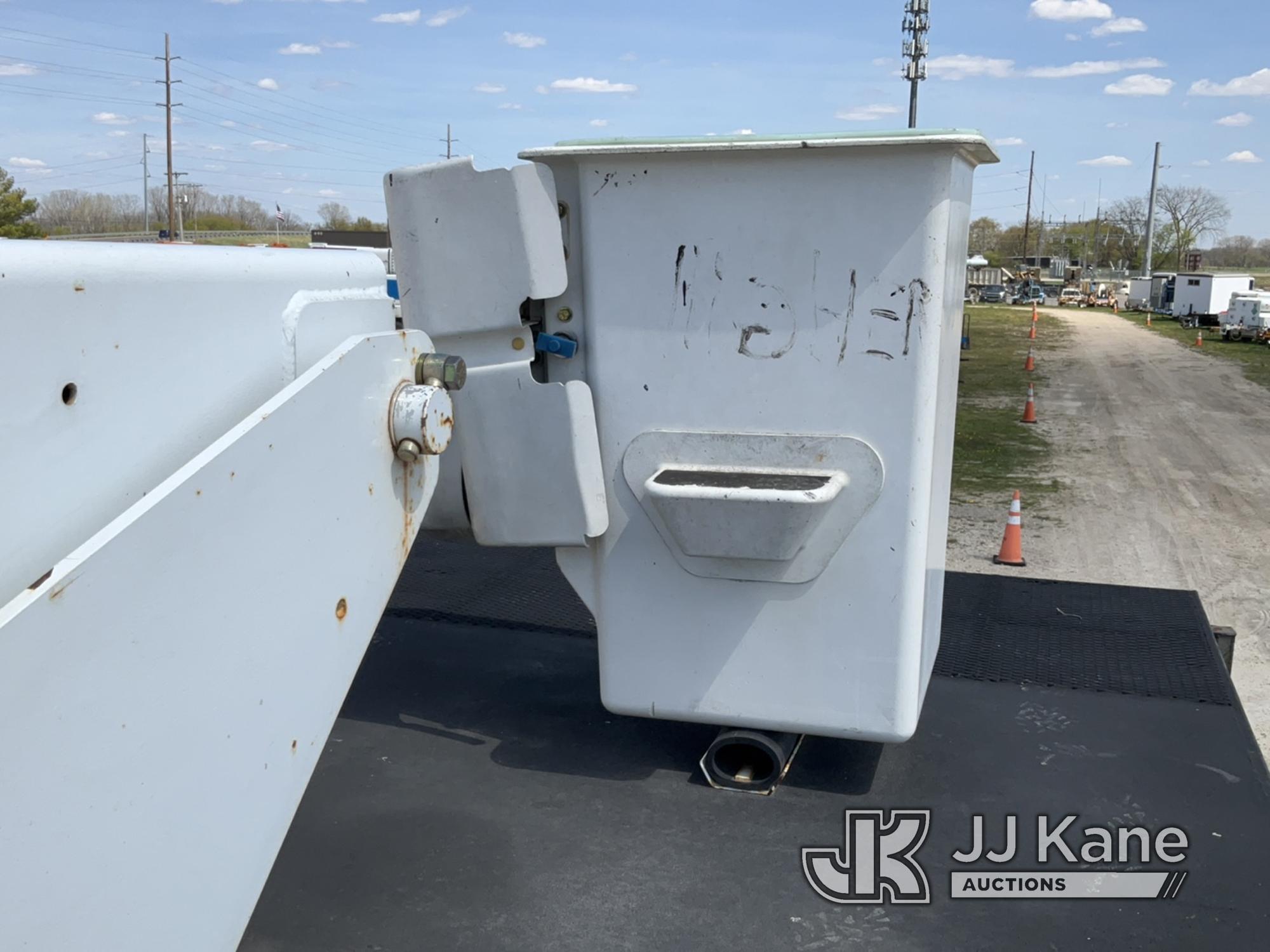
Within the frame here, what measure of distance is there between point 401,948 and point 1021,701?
71.7 inches

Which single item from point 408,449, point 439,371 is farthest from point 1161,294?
point 408,449

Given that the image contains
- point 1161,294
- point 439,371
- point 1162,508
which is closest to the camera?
point 439,371

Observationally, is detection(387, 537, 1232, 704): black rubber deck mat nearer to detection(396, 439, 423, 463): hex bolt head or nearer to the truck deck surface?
the truck deck surface

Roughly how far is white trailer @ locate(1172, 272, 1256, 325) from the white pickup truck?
4.83 meters

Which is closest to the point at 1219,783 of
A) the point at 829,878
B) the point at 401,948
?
the point at 829,878

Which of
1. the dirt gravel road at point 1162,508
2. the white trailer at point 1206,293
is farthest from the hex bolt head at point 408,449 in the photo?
the white trailer at point 1206,293

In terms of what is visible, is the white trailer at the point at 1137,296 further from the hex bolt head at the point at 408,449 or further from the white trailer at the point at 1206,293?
the hex bolt head at the point at 408,449

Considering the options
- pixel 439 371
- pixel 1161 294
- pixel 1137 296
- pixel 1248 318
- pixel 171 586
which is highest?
pixel 1161 294

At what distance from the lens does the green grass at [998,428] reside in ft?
34.1

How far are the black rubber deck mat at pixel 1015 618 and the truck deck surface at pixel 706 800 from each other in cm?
2

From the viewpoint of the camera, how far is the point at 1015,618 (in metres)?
3.75

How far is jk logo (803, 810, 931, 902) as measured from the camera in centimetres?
212

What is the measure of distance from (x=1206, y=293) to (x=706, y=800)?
3766 cm

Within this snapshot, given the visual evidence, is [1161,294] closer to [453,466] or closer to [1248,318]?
[1248,318]
